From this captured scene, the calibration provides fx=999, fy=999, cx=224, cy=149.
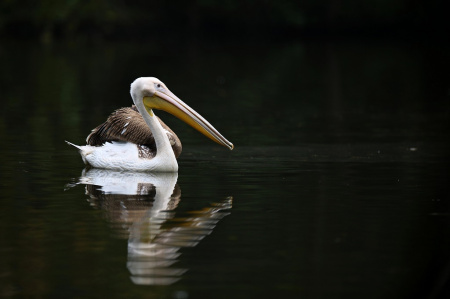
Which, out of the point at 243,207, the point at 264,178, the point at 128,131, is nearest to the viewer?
the point at 243,207

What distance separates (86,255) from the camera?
5.87 meters

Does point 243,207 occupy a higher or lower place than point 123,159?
lower

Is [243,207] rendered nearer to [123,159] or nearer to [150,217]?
[150,217]

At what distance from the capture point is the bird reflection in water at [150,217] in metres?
5.66

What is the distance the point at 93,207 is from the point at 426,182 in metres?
3.07

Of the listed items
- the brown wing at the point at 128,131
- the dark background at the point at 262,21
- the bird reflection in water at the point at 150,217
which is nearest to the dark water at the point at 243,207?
the bird reflection in water at the point at 150,217

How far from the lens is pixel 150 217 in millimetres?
7094

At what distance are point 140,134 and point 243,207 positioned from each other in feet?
8.05

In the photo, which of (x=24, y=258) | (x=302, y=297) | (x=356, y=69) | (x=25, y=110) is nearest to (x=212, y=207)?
(x=24, y=258)

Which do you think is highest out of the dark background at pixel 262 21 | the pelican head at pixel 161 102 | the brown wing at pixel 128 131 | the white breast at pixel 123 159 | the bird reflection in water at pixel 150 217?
the dark background at pixel 262 21

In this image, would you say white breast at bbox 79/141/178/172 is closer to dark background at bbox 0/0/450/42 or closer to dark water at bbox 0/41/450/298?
dark water at bbox 0/41/450/298

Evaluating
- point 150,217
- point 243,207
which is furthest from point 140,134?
point 150,217

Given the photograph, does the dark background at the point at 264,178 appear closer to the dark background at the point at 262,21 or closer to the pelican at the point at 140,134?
the pelican at the point at 140,134

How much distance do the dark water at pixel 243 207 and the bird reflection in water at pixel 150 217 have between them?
2 centimetres
